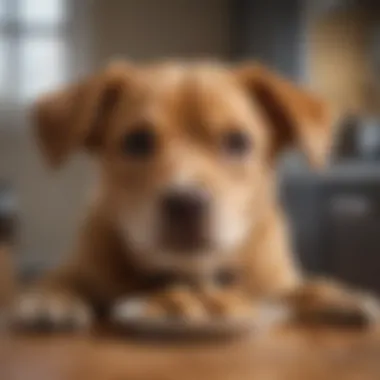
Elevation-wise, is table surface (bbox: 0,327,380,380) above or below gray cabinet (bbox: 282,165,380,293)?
below

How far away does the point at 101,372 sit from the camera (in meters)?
A: 0.56

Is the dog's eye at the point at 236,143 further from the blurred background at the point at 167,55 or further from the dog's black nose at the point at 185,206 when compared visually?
the blurred background at the point at 167,55

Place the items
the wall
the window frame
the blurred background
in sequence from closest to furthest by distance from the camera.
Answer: the blurred background → the wall → the window frame

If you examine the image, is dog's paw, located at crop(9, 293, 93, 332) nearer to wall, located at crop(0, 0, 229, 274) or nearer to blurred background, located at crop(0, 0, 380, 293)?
blurred background, located at crop(0, 0, 380, 293)

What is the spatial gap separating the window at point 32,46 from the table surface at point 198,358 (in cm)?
338

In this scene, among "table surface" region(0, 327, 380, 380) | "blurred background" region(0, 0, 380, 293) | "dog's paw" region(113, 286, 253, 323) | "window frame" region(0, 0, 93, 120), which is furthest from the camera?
"window frame" region(0, 0, 93, 120)

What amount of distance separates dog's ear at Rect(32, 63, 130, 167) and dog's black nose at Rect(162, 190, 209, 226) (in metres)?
0.11

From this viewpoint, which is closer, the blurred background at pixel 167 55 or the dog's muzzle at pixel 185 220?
the dog's muzzle at pixel 185 220

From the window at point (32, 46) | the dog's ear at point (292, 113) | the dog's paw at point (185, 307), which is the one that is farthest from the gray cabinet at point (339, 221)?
the window at point (32, 46)

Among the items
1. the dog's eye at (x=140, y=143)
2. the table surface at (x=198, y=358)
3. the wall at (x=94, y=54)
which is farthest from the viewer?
the wall at (x=94, y=54)

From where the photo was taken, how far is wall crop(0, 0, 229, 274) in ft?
12.4

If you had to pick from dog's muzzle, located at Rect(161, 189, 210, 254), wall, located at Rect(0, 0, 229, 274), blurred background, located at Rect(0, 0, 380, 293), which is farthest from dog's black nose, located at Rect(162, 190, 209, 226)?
wall, located at Rect(0, 0, 229, 274)

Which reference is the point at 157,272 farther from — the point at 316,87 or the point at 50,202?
the point at 50,202

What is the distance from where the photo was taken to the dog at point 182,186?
78 centimetres
